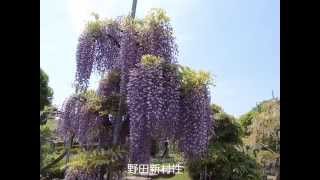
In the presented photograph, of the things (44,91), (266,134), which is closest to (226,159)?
(266,134)

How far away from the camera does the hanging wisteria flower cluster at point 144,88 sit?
2.04 m

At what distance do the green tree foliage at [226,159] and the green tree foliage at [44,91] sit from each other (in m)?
0.72

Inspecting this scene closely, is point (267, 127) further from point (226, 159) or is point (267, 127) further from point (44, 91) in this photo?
point (44, 91)

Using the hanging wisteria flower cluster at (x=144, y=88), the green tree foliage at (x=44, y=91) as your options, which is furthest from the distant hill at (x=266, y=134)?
the green tree foliage at (x=44, y=91)

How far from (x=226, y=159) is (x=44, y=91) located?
896mm

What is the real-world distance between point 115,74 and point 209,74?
17.5 inches

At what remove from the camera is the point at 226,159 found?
6.85 feet

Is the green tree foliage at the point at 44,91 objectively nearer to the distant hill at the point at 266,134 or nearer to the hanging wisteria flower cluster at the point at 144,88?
the hanging wisteria flower cluster at the point at 144,88

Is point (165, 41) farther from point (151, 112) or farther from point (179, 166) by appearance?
point (179, 166)

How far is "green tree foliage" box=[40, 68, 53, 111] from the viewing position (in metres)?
1.95

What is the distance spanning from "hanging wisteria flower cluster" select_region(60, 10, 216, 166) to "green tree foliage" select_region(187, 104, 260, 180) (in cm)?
5

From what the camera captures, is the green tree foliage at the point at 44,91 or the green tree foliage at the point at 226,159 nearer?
the green tree foliage at the point at 44,91

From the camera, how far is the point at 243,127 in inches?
81.5
